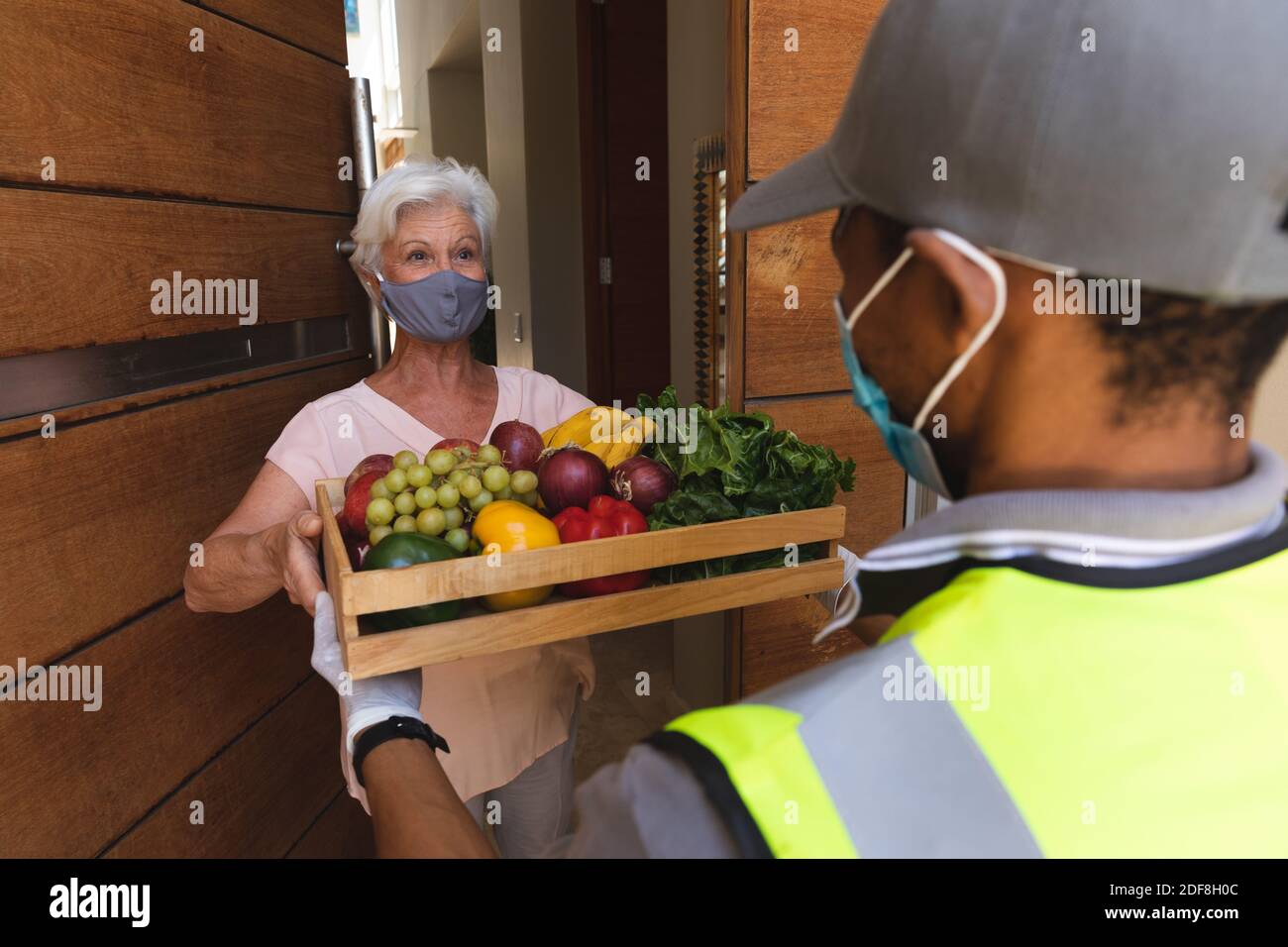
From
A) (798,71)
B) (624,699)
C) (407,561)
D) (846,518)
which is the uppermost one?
(798,71)

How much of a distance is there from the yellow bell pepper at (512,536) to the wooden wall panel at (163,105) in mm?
951

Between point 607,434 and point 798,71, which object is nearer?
point 607,434

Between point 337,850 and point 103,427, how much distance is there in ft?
4.69

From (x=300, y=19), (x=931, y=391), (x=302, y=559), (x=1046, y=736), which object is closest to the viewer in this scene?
(x=1046, y=736)

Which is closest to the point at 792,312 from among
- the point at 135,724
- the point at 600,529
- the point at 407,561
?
the point at 600,529

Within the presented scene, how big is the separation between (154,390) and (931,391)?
1561 millimetres

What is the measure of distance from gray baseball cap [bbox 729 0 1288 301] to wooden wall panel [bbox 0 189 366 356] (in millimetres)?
1399

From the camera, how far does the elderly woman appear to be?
5.24 feet

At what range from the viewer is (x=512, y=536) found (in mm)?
1264

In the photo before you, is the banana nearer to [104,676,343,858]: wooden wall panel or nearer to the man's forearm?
the man's forearm

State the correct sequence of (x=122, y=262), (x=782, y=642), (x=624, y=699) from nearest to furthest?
(x=122, y=262)
(x=782, y=642)
(x=624, y=699)

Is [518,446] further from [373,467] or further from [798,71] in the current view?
[798,71]

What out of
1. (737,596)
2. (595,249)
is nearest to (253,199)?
(737,596)

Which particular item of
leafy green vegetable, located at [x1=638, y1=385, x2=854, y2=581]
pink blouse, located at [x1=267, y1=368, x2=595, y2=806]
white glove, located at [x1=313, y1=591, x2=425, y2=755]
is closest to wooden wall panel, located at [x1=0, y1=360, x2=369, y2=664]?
pink blouse, located at [x1=267, y1=368, x2=595, y2=806]
